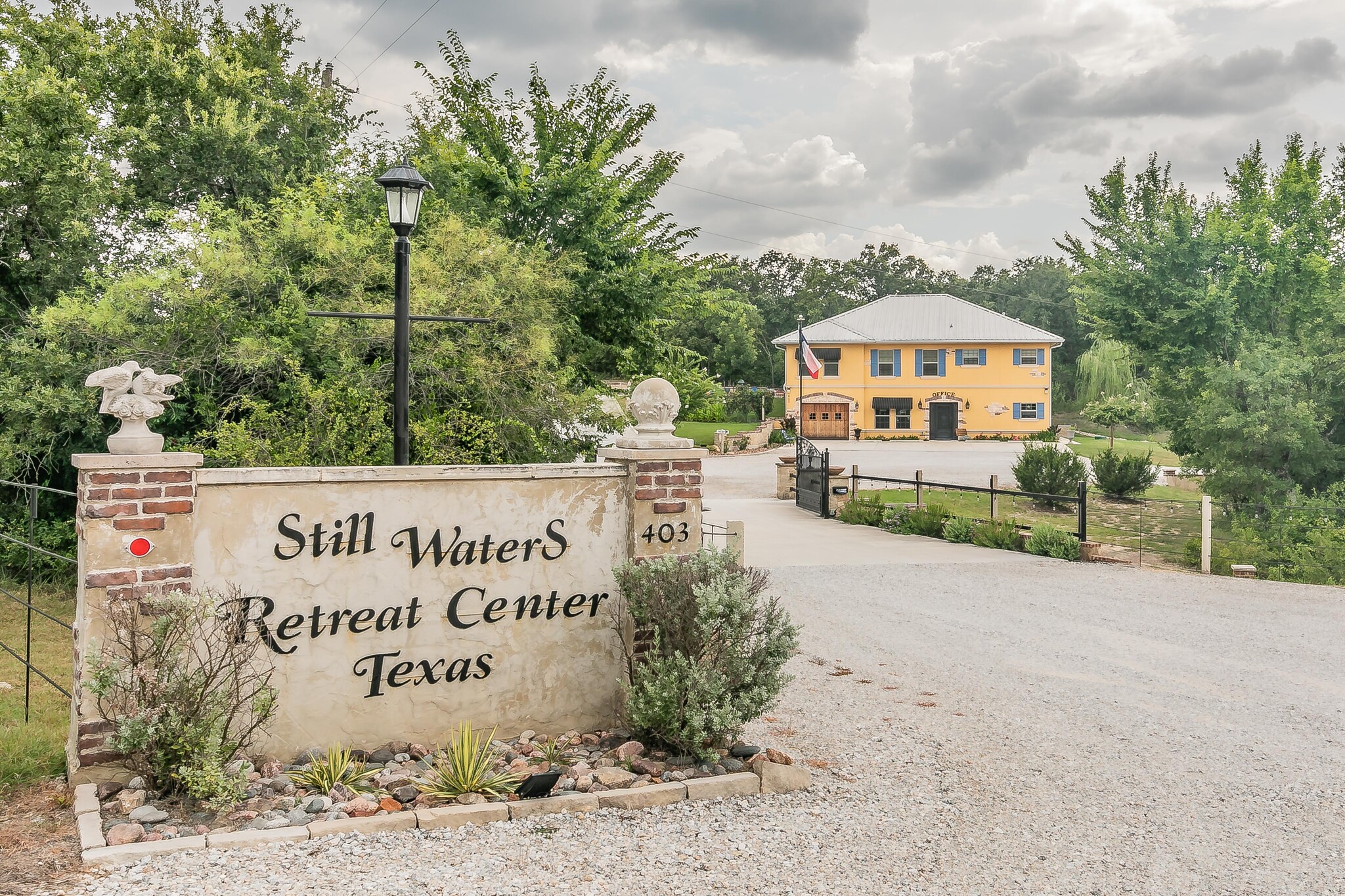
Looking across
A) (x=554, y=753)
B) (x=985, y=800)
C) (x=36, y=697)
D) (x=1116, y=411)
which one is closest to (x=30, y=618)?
(x=36, y=697)

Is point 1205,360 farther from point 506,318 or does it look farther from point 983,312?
point 983,312

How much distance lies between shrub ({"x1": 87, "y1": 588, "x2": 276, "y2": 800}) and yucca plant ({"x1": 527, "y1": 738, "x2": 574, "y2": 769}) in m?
1.61

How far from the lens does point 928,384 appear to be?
164 ft

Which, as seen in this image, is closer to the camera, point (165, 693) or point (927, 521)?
point (165, 693)

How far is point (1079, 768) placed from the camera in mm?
6016

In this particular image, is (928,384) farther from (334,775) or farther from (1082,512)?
(334,775)

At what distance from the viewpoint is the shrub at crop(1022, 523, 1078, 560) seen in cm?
1557

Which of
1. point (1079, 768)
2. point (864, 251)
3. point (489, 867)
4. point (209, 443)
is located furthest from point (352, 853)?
point (864, 251)

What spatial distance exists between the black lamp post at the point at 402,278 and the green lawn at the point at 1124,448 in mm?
31792

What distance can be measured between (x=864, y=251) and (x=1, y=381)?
79.4 m

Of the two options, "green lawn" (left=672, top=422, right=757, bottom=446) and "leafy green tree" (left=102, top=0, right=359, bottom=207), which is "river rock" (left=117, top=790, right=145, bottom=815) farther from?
"green lawn" (left=672, top=422, right=757, bottom=446)

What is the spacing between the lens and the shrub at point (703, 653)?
5.38 m

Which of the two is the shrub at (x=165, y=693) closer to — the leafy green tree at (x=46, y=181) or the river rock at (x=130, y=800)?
the river rock at (x=130, y=800)

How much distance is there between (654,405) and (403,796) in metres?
2.82
